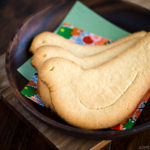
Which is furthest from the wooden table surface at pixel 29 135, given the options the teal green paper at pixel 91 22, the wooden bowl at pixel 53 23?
the teal green paper at pixel 91 22

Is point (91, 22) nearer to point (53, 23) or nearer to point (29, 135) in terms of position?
point (53, 23)

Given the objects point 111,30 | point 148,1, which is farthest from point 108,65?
point 148,1

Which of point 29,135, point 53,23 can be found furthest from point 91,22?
point 29,135

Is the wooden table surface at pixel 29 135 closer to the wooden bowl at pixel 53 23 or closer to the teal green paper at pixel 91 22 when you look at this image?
the wooden bowl at pixel 53 23

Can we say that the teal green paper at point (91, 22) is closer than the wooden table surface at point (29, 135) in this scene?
No

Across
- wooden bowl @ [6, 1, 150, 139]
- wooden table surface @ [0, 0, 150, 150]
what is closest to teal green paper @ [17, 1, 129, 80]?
wooden bowl @ [6, 1, 150, 139]

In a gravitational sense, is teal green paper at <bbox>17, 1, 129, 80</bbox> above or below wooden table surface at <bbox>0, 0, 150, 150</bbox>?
above

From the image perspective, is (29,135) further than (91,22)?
No

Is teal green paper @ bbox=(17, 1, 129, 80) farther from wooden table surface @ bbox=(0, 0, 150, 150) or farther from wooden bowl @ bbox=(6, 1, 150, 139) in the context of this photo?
wooden table surface @ bbox=(0, 0, 150, 150)

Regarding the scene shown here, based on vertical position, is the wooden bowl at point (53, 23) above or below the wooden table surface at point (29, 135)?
above
